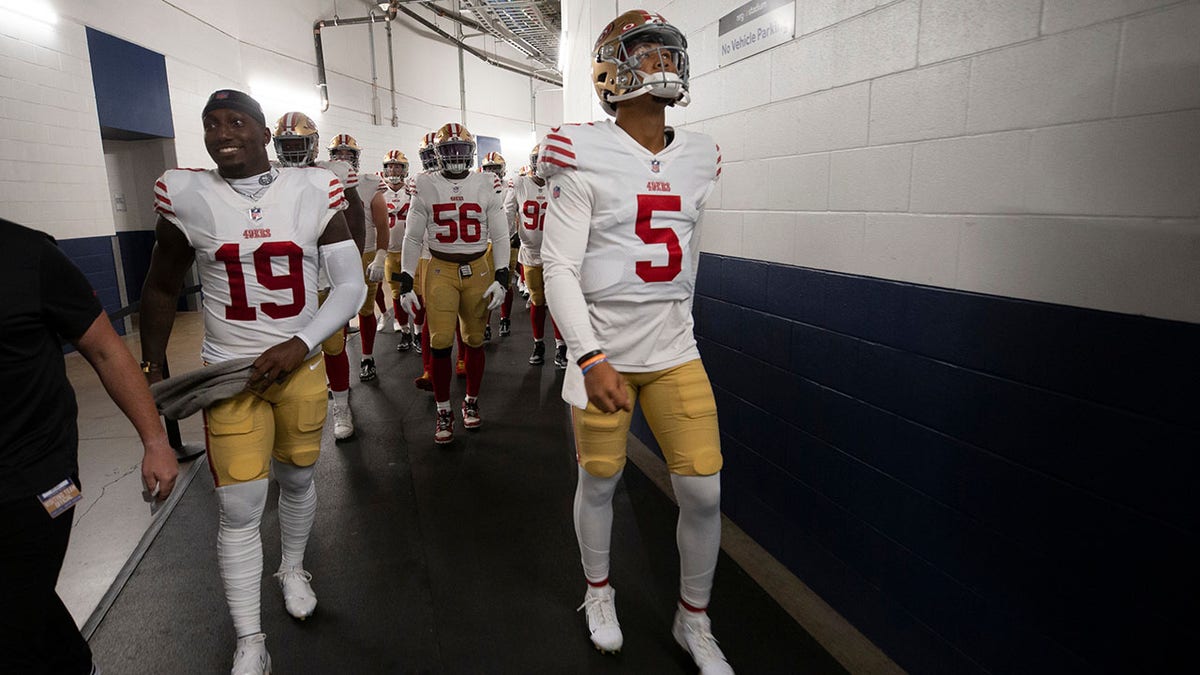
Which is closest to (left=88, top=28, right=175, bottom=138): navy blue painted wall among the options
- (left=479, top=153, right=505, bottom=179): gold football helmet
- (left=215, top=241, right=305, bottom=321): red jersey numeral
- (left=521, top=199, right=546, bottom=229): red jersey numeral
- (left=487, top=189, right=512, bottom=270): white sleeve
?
(left=479, top=153, right=505, bottom=179): gold football helmet

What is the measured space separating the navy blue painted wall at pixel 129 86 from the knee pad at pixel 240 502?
770cm

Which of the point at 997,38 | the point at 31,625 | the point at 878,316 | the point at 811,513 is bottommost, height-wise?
the point at 811,513

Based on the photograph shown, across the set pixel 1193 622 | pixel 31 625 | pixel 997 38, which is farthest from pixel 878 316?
pixel 31 625

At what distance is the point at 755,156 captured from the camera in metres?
2.79

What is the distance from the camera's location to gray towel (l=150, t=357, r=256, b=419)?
2.05m

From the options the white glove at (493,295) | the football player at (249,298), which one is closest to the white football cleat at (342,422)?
the white glove at (493,295)

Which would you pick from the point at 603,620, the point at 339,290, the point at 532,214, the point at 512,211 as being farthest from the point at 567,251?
the point at 512,211

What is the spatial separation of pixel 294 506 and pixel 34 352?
3.83 feet

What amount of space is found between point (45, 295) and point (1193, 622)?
2.68 metres

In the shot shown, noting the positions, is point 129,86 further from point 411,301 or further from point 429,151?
point 411,301

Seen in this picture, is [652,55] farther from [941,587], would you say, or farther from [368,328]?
[368,328]

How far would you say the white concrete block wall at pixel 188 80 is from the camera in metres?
6.40

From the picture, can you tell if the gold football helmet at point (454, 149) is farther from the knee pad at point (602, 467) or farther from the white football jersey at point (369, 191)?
the knee pad at point (602, 467)

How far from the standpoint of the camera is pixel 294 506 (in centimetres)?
249
